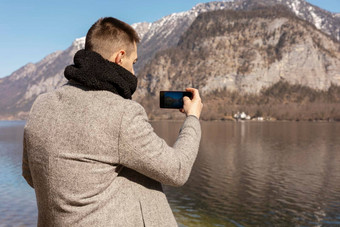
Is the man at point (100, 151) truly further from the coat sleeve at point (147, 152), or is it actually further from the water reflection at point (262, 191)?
the water reflection at point (262, 191)

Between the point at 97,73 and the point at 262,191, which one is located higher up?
the point at 97,73

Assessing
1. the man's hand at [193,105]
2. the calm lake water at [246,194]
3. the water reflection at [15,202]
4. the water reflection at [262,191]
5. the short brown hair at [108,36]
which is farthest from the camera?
the water reflection at [262,191]

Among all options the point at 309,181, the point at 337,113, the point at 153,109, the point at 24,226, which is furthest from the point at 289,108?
the point at 24,226

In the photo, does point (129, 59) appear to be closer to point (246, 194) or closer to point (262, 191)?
point (246, 194)

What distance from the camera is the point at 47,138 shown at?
1.78 meters

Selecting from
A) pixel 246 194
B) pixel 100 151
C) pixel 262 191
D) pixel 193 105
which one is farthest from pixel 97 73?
pixel 262 191

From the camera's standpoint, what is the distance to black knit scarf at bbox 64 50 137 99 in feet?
5.93

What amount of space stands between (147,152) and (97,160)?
9.6 inches

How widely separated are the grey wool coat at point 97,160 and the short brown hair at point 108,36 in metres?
0.24

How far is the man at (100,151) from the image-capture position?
1729mm

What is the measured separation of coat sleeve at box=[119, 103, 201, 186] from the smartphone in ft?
1.62

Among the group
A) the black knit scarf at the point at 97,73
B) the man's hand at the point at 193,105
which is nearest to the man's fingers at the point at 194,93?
the man's hand at the point at 193,105

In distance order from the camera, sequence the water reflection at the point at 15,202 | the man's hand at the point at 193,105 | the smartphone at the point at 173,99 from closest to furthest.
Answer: the man's hand at the point at 193,105
the smartphone at the point at 173,99
the water reflection at the point at 15,202

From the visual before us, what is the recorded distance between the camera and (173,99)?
2373 mm
